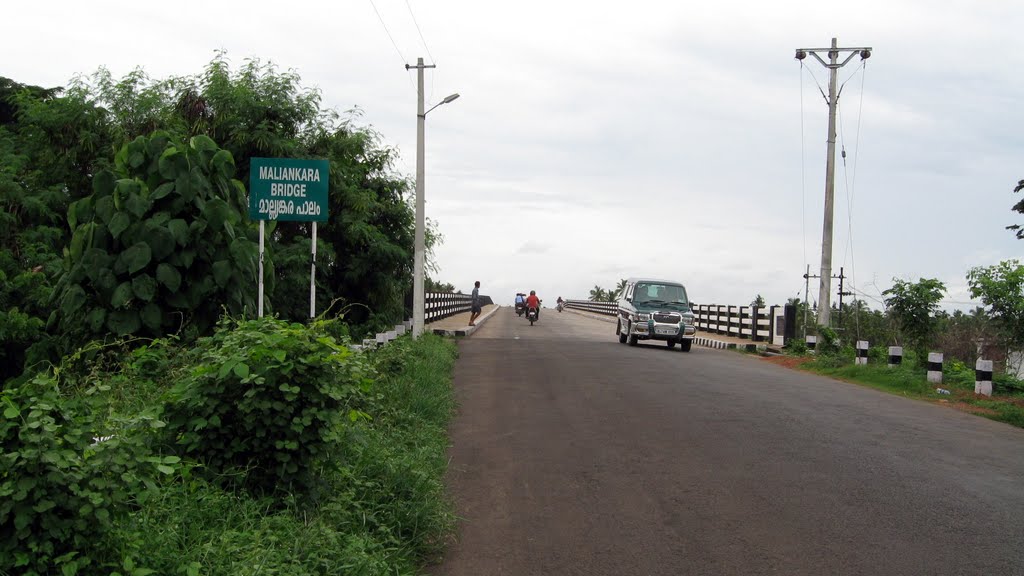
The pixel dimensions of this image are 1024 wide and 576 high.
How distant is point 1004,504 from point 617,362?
11.7 metres

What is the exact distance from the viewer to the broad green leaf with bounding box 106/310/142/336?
946 centimetres

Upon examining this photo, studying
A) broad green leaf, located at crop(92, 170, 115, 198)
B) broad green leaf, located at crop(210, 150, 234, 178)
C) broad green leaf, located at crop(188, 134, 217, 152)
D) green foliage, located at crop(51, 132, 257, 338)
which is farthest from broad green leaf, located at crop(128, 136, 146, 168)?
broad green leaf, located at crop(210, 150, 234, 178)

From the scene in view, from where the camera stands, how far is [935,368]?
51.9ft

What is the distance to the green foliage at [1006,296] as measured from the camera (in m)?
16.5

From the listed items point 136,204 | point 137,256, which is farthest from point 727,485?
point 136,204

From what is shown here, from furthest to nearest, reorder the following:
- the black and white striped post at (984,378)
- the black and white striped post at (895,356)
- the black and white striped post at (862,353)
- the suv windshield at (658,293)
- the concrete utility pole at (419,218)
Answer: the suv windshield at (658,293) → the concrete utility pole at (419,218) → the black and white striped post at (862,353) → the black and white striped post at (895,356) → the black and white striped post at (984,378)

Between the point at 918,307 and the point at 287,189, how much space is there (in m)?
14.9

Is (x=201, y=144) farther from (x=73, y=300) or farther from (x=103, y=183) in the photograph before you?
(x=73, y=300)

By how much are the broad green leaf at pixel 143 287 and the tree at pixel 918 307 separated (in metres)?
16.1

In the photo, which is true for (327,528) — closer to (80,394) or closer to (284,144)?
(80,394)

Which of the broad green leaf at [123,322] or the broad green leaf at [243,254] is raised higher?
the broad green leaf at [243,254]

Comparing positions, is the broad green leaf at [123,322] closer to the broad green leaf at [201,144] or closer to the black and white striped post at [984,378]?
the broad green leaf at [201,144]

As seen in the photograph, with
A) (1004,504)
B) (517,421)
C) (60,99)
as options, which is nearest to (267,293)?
(517,421)

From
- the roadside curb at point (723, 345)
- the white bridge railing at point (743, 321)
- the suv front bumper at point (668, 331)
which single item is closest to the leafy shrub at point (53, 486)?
the suv front bumper at point (668, 331)
